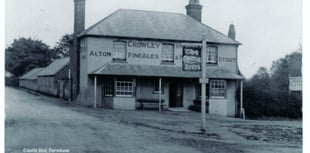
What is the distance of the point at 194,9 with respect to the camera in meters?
34.8

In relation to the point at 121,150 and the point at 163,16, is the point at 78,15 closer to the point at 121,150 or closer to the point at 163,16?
the point at 163,16

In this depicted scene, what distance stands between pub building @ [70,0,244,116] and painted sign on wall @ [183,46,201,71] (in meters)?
12.9

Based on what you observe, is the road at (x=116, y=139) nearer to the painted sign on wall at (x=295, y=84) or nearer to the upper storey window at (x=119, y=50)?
the painted sign on wall at (x=295, y=84)

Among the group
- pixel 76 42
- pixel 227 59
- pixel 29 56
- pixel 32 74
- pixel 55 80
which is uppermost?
pixel 29 56

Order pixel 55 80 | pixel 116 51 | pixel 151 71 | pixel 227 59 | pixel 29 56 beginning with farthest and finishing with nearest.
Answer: pixel 29 56 → pixel 55 80 → pixel 227 59 → pixel 116 51 → pixel 151 71

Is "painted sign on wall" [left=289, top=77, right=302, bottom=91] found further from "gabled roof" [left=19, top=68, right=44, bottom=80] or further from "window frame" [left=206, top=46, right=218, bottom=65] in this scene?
"gabled roof" [left=19, top=68, right=44, bottom=80]

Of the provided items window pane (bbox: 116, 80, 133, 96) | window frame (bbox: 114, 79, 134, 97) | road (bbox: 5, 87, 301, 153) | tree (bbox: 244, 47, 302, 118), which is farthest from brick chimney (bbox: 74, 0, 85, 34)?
Answer: road (bbox: 5, 87, 301, 153)

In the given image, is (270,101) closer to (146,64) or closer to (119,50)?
(146,64)

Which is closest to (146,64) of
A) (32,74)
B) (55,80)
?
(55,80)

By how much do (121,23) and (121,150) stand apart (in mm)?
20617

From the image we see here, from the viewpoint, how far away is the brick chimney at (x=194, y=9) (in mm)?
34719

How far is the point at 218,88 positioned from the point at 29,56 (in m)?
32.9
